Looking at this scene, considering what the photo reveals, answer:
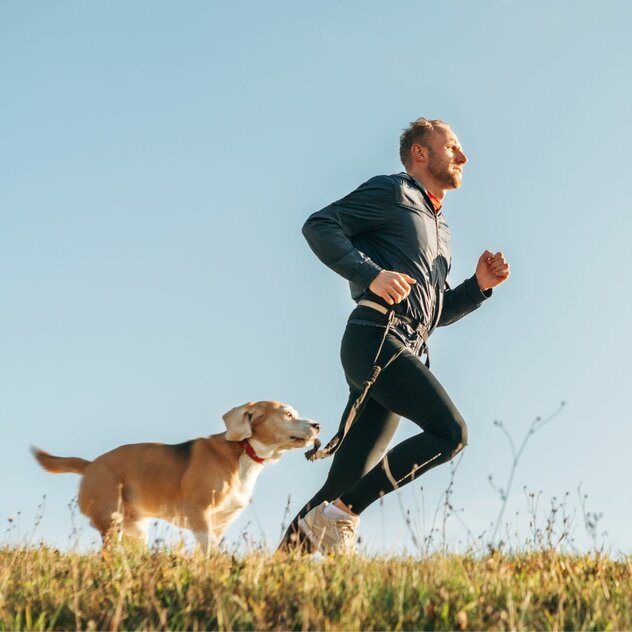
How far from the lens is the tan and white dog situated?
758 centimetres

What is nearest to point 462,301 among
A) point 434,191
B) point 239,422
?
point 434,191

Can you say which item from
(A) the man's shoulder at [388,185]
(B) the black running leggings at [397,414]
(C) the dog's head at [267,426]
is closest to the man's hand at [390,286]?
(B) the black running leggings at [397,414]

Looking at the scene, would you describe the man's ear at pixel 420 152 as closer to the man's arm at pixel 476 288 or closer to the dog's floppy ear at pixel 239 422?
the man's arm at pixel 476 288

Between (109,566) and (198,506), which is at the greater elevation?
(198,506)

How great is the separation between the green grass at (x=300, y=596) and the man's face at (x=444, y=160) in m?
2.90

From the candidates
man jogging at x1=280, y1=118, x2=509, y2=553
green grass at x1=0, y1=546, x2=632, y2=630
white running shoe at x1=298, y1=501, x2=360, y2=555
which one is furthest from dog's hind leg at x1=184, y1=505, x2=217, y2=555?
green grass at x1=0, y1=546, x2=632, y2=630

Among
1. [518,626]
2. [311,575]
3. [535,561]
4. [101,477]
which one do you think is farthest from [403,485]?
[101,477]

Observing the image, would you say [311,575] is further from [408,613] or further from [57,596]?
[57,596]

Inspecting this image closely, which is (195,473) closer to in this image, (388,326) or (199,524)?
(199,524)

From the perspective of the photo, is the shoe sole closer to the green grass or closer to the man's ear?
the green grass

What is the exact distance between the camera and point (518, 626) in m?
3.55

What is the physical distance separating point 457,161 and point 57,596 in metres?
4.14

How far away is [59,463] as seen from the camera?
8102 millimetres

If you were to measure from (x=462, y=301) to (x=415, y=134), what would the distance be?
4.21 feet
